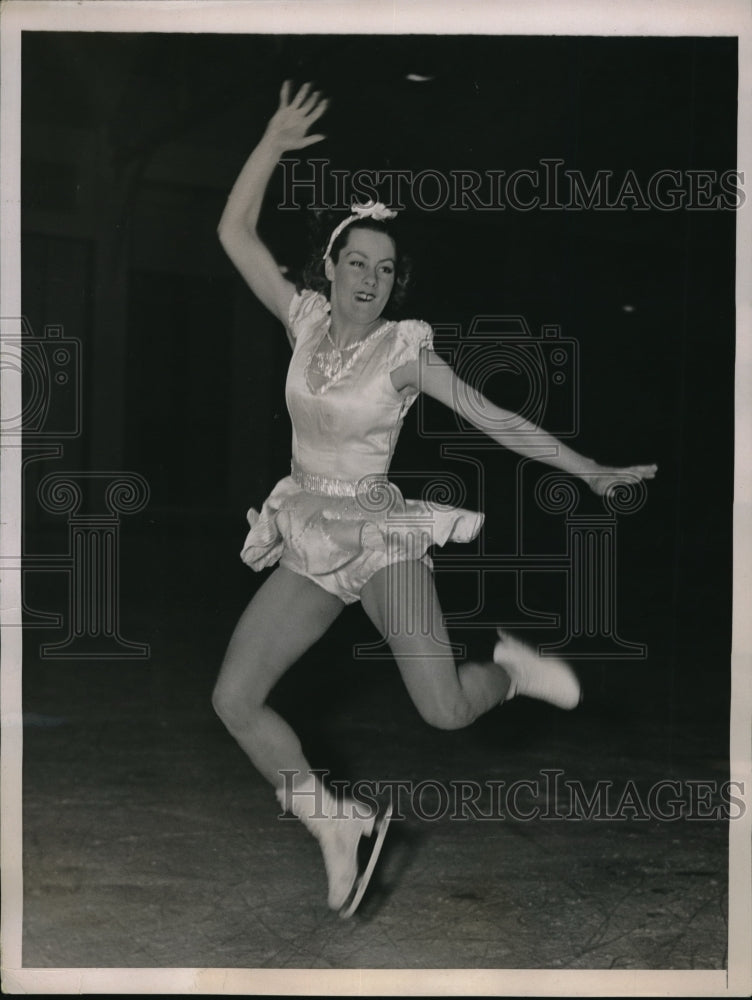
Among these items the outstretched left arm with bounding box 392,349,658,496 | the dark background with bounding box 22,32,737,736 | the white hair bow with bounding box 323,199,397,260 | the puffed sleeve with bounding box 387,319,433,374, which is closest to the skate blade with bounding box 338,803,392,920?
the dark background with bounding box 22,32,737,736

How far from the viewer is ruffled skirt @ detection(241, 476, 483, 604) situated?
4098 mm

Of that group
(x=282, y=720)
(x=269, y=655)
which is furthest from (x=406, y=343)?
(x=282, y=720)

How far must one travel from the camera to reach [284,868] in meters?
4.14

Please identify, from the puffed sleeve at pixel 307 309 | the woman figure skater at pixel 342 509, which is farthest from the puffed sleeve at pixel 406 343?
the puffed sleeve at pixel 307 309

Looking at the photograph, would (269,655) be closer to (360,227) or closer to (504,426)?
(504,426)

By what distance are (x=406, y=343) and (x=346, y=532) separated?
0.63 m

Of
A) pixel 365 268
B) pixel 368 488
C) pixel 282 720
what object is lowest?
pixel 282 720

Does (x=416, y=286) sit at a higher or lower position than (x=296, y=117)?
lower

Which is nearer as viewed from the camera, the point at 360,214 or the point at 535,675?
the point at 360,214

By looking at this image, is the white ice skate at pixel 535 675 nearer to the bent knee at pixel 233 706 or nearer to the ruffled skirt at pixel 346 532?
the ruffled skirt at pixel 346 532

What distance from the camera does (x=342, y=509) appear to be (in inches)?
162

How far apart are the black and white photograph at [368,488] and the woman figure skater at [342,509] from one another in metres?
0.01

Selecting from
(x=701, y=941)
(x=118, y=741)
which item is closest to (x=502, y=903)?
(x=701, y=941)

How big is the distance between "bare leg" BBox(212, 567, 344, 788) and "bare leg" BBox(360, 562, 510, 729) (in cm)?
16
